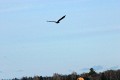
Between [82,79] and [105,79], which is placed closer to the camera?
Answer: [82,79]

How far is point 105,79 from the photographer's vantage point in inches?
7776

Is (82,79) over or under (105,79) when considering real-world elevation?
under

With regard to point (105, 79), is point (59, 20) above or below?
below

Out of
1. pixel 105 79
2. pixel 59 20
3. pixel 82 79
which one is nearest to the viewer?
pixel 59 20

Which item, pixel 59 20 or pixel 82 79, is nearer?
pixel 59 20

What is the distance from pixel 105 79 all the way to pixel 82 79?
9239 cm

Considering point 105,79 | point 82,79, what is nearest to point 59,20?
point 82,79

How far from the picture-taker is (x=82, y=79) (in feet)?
348

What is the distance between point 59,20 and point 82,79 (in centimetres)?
4839

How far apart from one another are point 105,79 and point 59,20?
461 feet

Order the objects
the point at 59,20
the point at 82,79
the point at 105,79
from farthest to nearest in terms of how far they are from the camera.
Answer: the point at 105,79 < the point at 82,79 < the point at 59,20

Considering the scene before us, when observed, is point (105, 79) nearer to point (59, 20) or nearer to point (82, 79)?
point (82, 79)
